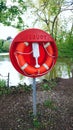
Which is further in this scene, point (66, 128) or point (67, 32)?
point (67, 32)

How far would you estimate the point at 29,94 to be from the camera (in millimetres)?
6445

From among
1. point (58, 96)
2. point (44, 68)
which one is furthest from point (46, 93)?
point (44, 68)

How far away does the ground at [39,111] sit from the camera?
5219 mm

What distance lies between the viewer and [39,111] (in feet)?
18.4

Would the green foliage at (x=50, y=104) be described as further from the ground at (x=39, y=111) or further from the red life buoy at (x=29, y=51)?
the red life buoy at (x=29, y=51)

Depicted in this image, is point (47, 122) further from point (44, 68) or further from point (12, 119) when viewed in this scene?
point (44, 68)

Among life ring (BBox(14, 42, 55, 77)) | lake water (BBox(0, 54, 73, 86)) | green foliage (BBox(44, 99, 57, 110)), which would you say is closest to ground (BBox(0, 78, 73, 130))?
green foliage (BBox(44, 99, 57, 110))

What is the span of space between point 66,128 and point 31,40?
Result: 5.41ft

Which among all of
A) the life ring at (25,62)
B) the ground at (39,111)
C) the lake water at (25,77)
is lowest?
the lake water at (25,77)

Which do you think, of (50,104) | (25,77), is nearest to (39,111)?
(50,104)

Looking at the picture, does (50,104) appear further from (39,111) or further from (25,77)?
(25,77)

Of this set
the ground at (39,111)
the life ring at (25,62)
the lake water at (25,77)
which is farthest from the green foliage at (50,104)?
the lake water at (25,77)

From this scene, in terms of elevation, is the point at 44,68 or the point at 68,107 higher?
the point at 44,68

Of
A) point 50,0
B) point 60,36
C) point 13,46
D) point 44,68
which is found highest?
point 50,0
